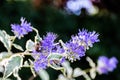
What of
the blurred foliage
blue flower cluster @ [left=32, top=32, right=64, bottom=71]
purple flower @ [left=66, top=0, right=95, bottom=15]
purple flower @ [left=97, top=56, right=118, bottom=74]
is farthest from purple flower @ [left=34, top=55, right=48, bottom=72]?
purple flower @ [left=66, top=0, right=95, bottom=15]

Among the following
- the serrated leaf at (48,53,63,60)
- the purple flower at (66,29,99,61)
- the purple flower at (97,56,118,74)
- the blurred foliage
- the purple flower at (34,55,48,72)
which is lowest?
the purple flower at (34,55,48,72)

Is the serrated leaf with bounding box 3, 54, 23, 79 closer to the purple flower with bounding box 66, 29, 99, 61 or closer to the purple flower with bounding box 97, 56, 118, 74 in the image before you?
the purple flower with bounding box 66, 29, 99, 61

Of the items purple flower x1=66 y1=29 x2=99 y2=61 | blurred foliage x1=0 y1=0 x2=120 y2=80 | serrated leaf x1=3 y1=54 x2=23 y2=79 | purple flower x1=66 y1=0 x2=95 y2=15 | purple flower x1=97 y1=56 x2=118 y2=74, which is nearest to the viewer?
purple flower x1=66 y1=29 x2=99 y2=61

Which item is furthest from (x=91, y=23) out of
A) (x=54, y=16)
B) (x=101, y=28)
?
(x=54, y=16)

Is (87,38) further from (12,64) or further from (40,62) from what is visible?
(12,64)

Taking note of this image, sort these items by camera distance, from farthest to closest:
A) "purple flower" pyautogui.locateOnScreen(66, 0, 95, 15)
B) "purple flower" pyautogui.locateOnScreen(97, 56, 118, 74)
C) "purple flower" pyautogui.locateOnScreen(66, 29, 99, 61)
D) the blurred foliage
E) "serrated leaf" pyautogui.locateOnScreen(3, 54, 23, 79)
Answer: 1. "purple flower" pyautogui.locateOnScreen(66, 0, 95, 15)
2. the blurred foliage
3. "purple flower" pyautogui.locateOnScreen(97, 56, 118, 74)
4. "serrated leaf" pyautogui.locateOnScreen(3, 54, 23, 79)
5. "purple flower" pyautogui.locateOnScreen(66, 29, 99, 61)

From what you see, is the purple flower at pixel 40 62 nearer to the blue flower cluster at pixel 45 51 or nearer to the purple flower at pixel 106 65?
the blue flower cluster at pixel 45 51
